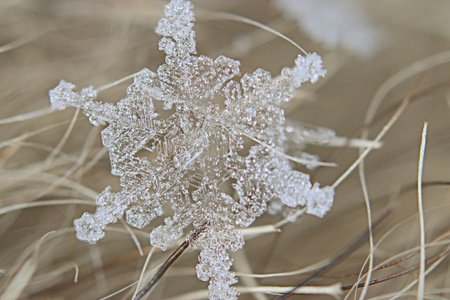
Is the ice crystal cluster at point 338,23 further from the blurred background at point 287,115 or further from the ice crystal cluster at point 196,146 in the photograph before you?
the ice crystal cluster at point 196,146

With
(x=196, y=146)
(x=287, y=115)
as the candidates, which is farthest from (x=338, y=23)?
(x=196, y=146)

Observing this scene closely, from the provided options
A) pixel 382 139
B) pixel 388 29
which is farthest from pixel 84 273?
pixel 388 29

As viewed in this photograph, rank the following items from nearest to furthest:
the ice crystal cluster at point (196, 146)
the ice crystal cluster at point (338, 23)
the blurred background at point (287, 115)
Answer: the ice crystal cluster at point (196, 146), the blurred background at point (287, 115), the ice crystal cluster at point (338, 23)

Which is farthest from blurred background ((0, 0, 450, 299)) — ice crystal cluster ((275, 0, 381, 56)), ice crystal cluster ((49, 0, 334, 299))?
ice crystal cluster ((49, 0, 334, 299))

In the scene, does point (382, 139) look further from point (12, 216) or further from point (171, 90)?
point (12, 216)

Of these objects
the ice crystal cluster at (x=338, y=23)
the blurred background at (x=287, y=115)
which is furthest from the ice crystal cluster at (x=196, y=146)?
the ice crystal cluster at (x=338, y=23)

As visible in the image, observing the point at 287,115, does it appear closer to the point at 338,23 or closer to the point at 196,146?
the point at 338,23

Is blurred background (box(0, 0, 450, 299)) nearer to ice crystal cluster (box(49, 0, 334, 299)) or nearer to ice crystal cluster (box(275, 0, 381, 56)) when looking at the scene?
ice crystal cluster (box(275, 0, 381, 56))
